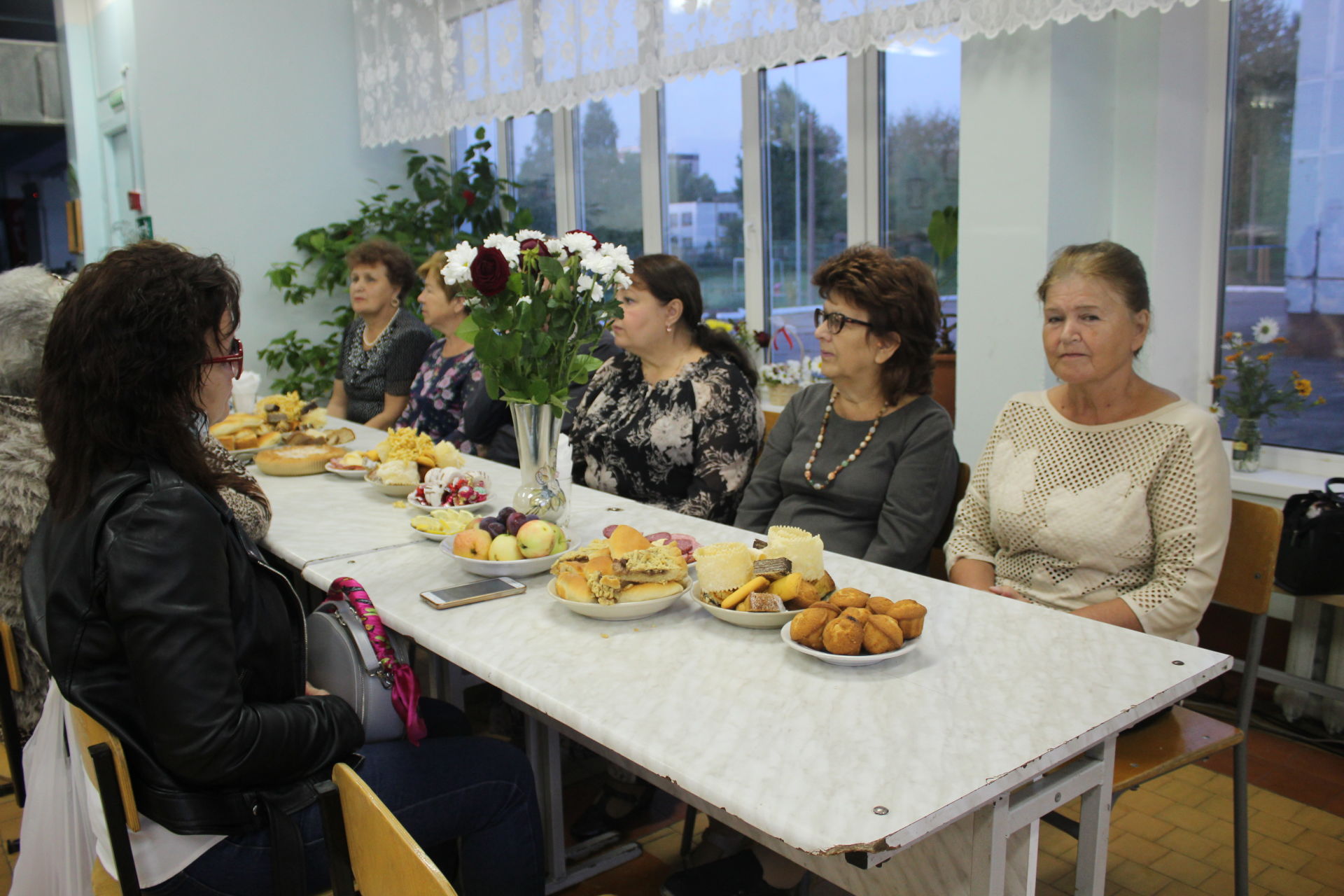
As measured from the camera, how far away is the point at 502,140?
5523mm

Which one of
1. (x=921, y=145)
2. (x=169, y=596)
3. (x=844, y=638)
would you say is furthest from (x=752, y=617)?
(x=921, y=145)

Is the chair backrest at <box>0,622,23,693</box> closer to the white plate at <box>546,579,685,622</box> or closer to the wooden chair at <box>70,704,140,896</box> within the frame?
the wooden chair at <box>70,704,140,896</box>

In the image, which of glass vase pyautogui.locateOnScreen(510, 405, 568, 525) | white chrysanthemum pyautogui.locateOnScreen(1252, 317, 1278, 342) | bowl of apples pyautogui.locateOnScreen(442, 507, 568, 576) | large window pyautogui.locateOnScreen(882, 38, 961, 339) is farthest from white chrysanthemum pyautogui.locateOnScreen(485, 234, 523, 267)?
white chrysanthemum pyautogui.locateOnScreen(1252, 317, 1278, 342)

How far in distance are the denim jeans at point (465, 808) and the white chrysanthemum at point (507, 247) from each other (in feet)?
2.72

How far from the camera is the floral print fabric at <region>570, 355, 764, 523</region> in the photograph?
2.64 meters

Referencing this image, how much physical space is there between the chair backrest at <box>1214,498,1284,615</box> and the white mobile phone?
125cm

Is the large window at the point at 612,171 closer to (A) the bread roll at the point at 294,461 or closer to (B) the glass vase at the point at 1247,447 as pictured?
(A) the bread roll at the point at 294,461

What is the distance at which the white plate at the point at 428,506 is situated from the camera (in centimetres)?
228

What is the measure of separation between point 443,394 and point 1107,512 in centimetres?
238

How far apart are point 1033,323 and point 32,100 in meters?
5.42

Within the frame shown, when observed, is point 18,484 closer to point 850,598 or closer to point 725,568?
point 725,568

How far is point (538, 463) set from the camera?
207cm

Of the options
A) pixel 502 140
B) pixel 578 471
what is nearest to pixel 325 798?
pixel 578 471

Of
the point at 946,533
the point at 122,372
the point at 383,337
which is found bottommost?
the point at 946,533
